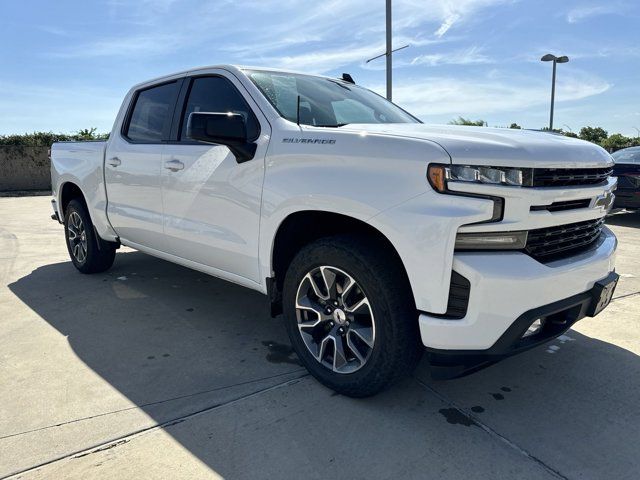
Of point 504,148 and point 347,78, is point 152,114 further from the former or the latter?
point 504,148

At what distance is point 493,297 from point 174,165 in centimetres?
243

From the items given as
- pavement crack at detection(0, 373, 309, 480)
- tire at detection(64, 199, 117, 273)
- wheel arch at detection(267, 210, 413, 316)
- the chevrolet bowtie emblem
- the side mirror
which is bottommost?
pavement crack at detection(0, 373, 309, 480)

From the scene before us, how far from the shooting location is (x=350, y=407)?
259 centimetres

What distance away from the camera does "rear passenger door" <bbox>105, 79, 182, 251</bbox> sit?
386 centimetres

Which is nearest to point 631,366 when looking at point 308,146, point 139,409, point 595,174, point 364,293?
point 595,174

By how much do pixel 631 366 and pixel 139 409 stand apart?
9.45 ft

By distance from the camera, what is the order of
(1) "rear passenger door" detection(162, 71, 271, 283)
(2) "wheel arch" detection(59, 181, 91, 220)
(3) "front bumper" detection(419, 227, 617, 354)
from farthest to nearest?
(2) "wheel arch" detection(59, 181, 91, 220) < (1) "rear passenger door" detection(162, 71, 271, 283) < (3) "front bumper" detection(419, 227, 617, 354)

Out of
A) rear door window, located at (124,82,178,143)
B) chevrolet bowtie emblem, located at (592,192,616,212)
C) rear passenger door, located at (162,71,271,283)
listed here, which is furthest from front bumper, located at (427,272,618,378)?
rear door window, located at (124,82,178,143)

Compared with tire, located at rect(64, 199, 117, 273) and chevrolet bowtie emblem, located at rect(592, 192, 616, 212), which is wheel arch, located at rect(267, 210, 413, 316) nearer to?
chevrolet bowtie emblem, located at rect(592, 192, 616, 212)

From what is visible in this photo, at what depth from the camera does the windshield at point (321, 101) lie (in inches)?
121

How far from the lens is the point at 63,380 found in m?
2.89

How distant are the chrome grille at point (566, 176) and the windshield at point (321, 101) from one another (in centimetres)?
123

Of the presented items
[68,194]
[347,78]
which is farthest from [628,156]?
[68,194]

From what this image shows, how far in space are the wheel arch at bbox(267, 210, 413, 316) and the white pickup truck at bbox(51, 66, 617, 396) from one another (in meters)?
0.01
